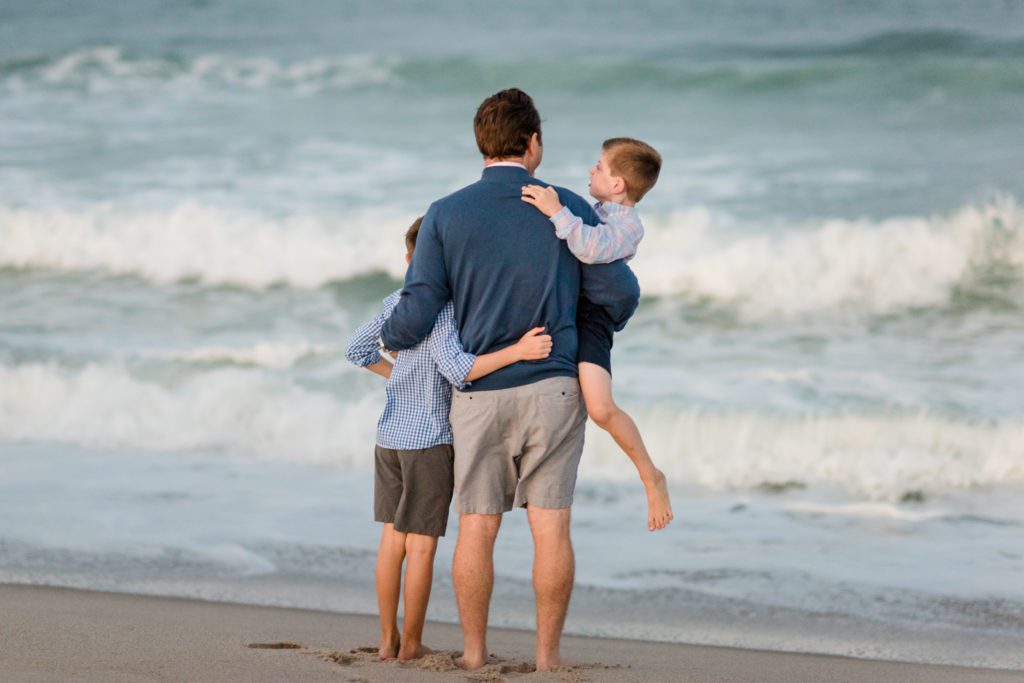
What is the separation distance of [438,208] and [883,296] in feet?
26.9

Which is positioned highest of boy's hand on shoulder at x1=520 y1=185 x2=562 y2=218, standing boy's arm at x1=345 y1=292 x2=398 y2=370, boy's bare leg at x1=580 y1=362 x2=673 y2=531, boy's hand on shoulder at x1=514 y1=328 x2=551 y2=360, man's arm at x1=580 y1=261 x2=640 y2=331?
boy's hand on shoulder at x1=520 y1=185 x2=562 y2=218

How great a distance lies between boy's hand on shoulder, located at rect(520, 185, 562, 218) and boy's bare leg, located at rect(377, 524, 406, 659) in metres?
1.02

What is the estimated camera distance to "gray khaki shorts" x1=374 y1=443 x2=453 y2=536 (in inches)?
141

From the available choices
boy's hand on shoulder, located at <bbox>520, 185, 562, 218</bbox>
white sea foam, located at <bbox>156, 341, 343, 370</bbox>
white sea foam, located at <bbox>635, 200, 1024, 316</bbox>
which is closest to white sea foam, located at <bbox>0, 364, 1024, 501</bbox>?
white sea foam, located at <bbox>156, 341, 343, 370</bbox>

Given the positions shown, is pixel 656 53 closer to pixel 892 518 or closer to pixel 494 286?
pixel 892 518

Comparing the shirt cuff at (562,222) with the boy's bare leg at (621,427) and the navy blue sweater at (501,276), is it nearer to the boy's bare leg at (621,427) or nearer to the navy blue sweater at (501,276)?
the navy blue sweater at (501,276)

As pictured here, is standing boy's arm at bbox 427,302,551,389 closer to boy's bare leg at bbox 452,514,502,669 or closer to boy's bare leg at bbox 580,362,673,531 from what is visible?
boy's bare leg at bbox 580,362,673,531

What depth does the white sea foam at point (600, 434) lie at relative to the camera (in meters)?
6.96

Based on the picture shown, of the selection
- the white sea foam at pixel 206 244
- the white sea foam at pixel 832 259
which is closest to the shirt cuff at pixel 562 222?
the white sea foam at pixel 832 259

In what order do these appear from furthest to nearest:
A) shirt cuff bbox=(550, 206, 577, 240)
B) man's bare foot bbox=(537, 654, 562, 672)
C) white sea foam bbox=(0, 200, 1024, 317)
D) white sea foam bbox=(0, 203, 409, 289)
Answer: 1. white sea foam bbox=(0, 203, 409, 289)
2. white sea foam bbox=(0, 200, 1024, 317)
3. man's bare foot bbox=(537, 654, 562, 672)
4. shirt cuff bbox=(550, 206, 577, 240)

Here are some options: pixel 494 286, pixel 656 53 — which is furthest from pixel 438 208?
pixel 656 53

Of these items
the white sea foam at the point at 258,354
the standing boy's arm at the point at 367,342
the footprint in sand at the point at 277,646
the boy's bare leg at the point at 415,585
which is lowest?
the footprint in sand at the point at 277,646

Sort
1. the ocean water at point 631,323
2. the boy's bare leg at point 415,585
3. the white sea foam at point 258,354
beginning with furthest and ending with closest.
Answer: the white sea foam at point 258,354, the ocean water at point 631,323, the boy's bare leg at point 415,585

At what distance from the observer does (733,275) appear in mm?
11336
